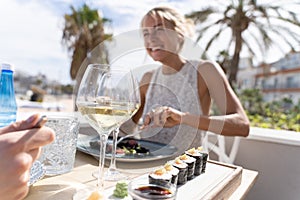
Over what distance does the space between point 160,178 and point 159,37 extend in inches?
33.9

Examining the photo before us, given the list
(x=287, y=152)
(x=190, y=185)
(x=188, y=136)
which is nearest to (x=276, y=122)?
(x=287, y=152)

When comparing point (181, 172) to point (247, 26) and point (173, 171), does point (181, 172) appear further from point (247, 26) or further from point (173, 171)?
point (247, 26)

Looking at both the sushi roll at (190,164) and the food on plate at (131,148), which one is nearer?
the sushi roll at (190,164)

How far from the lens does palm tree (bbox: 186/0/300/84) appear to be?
4.75 meters

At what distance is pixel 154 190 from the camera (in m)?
0.45

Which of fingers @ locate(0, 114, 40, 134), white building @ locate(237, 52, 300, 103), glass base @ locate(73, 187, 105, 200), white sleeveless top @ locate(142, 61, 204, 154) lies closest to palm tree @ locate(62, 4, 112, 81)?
white building @ locate(237, 52, 300, 103)

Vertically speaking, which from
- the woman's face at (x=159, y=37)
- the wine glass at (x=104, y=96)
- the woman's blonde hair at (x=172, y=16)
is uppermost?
the woman's blonde hair at (x=172, y=16)

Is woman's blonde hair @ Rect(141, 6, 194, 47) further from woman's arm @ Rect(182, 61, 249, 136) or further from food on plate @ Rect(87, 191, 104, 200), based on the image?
food on plate @ Rect(87, 191, 104, 200)

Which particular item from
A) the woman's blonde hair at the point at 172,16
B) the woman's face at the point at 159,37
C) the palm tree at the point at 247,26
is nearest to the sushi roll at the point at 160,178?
the woman's face at the point at 159,37

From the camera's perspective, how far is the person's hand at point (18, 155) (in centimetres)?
27

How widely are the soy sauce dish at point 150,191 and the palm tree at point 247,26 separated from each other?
180 inches

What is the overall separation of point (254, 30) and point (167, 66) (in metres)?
4.67

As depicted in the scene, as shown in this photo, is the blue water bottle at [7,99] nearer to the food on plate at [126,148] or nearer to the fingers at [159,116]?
the food on plate at [126,148]

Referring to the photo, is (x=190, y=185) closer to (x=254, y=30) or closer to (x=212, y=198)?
(x=212, y=198)
